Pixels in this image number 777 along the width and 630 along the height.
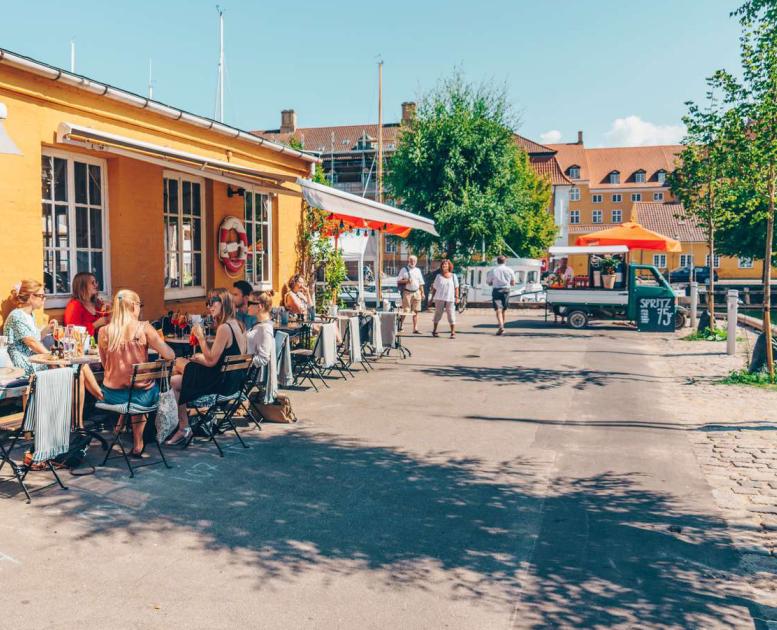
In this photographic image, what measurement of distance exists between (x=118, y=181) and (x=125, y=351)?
4181mm

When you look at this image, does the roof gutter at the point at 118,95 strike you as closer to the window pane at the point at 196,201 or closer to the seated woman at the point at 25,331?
the window pane at the point at 196,201

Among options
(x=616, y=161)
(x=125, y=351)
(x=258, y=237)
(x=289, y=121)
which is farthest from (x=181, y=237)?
(x=616, y=161)

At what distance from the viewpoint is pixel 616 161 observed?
87.9m

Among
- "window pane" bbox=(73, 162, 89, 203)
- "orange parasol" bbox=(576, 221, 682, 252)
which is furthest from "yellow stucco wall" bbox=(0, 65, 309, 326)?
"orange parasol" bbox=(576, 221, 682, 252)

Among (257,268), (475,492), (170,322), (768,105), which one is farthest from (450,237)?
(475,492)

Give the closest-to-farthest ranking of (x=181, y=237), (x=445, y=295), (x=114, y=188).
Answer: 1. (x=114, y=188)
2. (x=181, y=237)
3. (x=445, y=295)

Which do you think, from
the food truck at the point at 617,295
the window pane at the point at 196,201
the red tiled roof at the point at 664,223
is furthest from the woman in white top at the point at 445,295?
the red tiled roof at the point at 664,223

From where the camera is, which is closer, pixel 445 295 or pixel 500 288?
pixel 445 295

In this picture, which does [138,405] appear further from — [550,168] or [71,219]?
[550,168]

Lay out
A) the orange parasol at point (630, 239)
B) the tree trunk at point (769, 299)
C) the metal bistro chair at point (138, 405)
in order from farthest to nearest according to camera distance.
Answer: the orange parasol at point (630, 239), the tree trunk at point (769, 299), the metal bistro chair at point (138, 405)

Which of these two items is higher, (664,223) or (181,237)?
(664,223)

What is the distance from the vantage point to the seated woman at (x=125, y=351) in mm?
6383

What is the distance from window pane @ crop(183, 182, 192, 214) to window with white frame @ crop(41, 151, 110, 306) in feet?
6.26

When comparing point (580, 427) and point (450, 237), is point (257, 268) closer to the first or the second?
point (580, 427)
